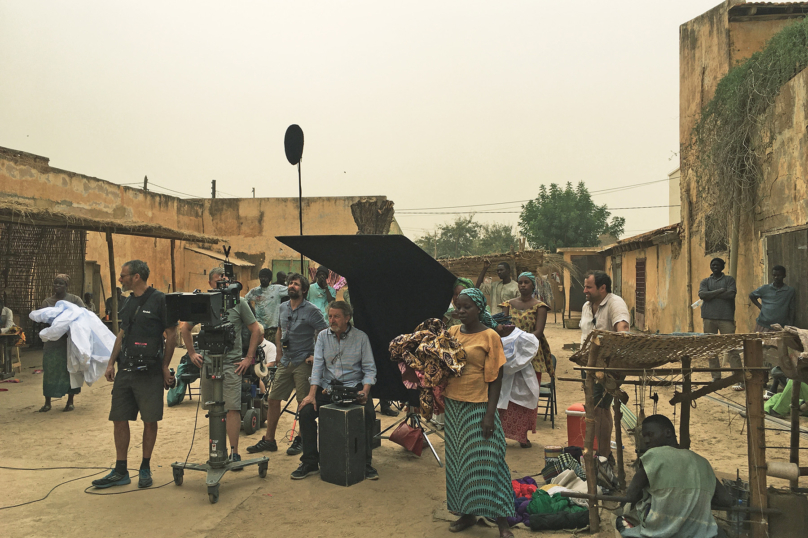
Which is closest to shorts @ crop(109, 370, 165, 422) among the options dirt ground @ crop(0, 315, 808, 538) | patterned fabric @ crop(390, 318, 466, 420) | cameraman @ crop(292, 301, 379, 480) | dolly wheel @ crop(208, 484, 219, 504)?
dirt ground @ crop(0, 315, 808, 538)

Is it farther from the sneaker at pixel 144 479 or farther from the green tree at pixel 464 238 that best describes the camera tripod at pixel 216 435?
the green tree at pixel 464 238

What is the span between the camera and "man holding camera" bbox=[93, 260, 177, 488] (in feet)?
17.0

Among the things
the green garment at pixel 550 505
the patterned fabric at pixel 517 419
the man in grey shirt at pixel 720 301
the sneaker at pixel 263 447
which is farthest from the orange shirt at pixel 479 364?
the man in grey shirt at pixel 720 301

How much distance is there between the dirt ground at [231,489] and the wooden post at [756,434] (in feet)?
3.15

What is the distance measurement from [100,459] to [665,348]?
546 cm

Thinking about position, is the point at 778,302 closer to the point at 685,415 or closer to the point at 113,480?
the point at 685,415

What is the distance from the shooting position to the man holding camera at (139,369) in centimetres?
518

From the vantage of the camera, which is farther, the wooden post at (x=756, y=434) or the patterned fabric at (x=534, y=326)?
the patterned fabric at (x=534, y=326)

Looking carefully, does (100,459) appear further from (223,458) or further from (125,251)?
(125,251)

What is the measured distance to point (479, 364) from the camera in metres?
4.24

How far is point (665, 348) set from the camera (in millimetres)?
3816

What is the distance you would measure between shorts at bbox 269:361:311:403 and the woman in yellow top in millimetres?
2315

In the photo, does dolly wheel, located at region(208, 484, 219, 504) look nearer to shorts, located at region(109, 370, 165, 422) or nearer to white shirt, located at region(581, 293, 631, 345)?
shorts, located at region(109, 370, 165, 422)

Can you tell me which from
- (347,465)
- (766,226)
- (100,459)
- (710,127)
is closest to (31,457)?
(100,459)
